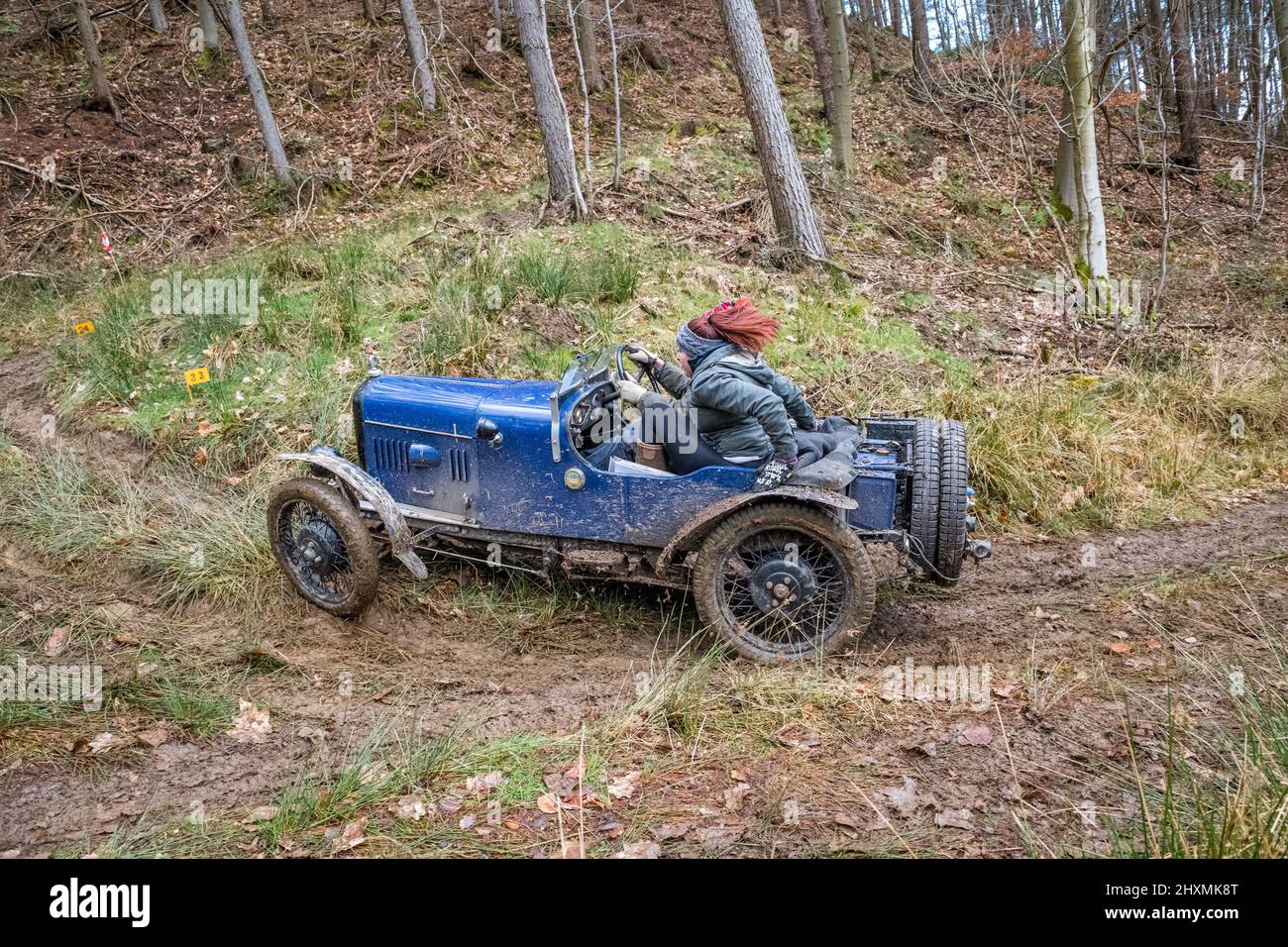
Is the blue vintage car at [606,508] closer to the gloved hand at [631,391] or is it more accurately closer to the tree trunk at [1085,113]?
the gloved hand at [631,391]

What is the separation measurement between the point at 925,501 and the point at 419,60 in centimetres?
1306

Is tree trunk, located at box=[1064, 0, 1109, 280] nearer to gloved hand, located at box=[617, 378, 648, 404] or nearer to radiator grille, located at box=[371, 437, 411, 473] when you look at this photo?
gloved hand, located at box=[617, 378, 648, 404]

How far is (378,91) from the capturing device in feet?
48.1

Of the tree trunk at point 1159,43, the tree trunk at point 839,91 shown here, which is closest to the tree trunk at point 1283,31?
the tree trunk at point 1159,43

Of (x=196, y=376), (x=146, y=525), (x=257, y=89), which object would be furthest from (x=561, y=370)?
(x=257, y=89)

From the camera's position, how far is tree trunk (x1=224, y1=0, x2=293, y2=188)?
34.8 ft

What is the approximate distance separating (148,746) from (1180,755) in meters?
4.21

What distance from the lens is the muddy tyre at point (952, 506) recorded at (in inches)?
170

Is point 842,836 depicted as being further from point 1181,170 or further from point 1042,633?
point 1181,170

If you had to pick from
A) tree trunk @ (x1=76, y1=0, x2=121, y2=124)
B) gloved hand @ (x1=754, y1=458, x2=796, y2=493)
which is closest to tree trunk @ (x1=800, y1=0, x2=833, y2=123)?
tree trunk @ (x1=76, y1=0, x2=121, y2=124)

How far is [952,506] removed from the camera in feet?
14.2

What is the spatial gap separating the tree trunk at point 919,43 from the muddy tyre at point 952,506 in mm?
14838

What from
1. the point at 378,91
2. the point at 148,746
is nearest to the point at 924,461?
the point at 148,746

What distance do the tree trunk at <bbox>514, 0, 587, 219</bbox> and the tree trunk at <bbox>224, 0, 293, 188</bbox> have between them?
358cm
